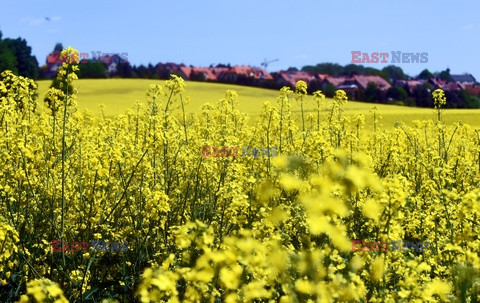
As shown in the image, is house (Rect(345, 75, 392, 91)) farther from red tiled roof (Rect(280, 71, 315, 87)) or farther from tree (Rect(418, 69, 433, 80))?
tree (Rect(418, 69, 433, 80))

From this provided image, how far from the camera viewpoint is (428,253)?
4738 mm

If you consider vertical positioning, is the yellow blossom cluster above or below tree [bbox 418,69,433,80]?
below

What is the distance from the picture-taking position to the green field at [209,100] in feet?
116

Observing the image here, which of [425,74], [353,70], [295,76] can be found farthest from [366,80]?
[425,74]

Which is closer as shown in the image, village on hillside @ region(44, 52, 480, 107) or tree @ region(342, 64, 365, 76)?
village on hillside @ region(44, 52, 480, 107)

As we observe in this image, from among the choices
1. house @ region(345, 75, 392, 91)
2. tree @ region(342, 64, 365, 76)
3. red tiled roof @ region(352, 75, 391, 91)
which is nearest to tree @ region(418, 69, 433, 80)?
tree @ region(342, 64, 365, 76)

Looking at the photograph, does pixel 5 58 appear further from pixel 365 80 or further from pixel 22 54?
pixel 365 80

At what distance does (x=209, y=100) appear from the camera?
45000 mm

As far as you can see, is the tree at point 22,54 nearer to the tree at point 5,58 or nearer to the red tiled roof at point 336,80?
the tree at point 5,58

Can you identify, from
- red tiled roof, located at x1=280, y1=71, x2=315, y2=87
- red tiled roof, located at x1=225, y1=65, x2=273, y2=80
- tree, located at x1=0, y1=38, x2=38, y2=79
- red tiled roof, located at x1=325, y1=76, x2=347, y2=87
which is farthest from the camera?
red tiled roof, located at x1=225, y1=65, x2=273, y2=80

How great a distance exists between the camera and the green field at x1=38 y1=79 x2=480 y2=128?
35.3m

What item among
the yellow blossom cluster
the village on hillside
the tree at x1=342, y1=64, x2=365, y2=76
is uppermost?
the tree at x1=342, y1=64, x2=365, y2=76

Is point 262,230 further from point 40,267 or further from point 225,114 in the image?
point 225,114

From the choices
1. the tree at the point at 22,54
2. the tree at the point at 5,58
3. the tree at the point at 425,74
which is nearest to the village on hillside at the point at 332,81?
the tree at the point at 425,74
